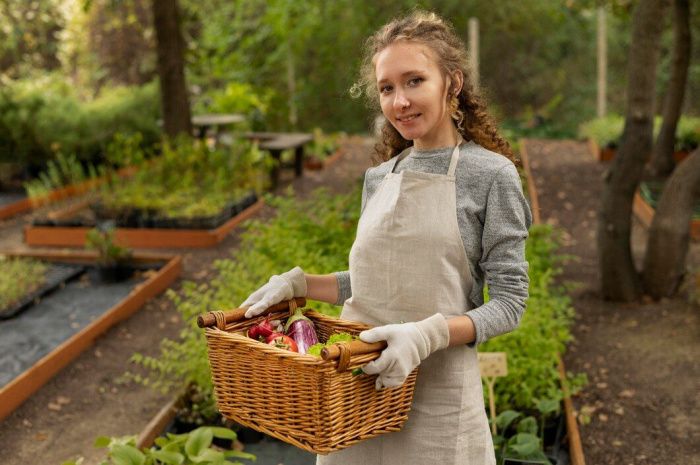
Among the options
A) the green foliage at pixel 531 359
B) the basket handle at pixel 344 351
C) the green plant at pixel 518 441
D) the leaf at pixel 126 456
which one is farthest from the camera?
the green foliage at pixel 531 359

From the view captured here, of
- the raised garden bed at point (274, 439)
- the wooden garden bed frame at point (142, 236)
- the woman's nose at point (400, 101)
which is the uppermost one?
the woman's nose at point (400, 101)

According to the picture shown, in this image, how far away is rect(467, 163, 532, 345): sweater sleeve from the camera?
6.53ft

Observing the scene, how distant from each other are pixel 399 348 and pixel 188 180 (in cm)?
819

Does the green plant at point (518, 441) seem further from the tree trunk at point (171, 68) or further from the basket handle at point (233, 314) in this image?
the tree trunk at point (171, 68)

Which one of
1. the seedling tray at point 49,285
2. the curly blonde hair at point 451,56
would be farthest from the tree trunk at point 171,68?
the curly blonde hair at point 451,56

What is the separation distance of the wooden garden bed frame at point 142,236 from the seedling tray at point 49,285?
0.72 meters

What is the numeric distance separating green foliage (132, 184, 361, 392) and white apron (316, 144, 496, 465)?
2.26m

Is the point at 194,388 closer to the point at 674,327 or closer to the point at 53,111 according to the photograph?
the point at 674,327

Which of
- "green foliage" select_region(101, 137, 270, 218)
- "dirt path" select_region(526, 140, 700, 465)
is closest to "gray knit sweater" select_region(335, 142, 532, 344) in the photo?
"dirt path" select_region(526, 140, 700, 465)

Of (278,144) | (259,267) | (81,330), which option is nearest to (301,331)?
(259,267)

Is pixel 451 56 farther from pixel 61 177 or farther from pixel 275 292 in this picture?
pixel 61 177

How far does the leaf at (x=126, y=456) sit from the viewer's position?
329cm

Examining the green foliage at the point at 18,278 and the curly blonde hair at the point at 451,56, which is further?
the green foliage at the point at 18,278

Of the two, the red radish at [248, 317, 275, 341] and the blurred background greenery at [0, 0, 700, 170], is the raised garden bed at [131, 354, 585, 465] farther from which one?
the blurred background greenery at [0, 0, 700, 170]
